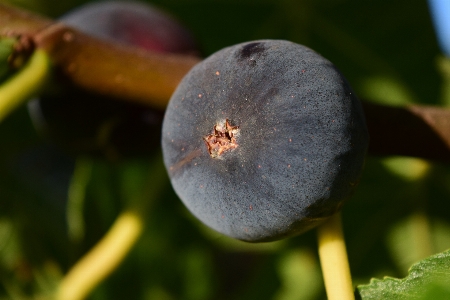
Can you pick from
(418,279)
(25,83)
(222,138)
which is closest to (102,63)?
(25,83)

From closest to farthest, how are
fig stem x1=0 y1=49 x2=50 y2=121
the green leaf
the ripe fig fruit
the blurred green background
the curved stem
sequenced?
the green leaf → fig stem x1=0 y1=49 x2=50 y2=121 → the curved stem → the ripe fig fruit → the blurred green background

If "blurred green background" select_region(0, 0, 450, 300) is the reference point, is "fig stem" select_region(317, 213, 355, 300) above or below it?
Result: above

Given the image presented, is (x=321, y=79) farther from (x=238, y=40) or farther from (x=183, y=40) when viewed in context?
(x=238, y=40)

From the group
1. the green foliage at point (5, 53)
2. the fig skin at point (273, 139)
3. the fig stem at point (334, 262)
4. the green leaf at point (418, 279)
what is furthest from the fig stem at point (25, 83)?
the green leaf at point (418, 279)

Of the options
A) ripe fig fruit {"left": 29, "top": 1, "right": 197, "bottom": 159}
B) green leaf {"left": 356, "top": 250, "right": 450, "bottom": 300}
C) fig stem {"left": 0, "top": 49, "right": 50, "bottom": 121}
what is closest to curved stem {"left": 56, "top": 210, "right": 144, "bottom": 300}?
ripe fig fruit {"left": 29, "top": 1, "right": 197, "bottom": 159}

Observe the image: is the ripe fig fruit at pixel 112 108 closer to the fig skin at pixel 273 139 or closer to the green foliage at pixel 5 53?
the green foliage at pixel 5 53

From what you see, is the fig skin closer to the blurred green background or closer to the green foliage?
the green foliage
